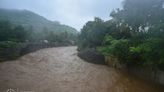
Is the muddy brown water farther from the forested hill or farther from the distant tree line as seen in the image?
the forested hill

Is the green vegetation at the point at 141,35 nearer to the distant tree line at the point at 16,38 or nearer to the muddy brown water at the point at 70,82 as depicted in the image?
the muddy brown water at the point at 70,82

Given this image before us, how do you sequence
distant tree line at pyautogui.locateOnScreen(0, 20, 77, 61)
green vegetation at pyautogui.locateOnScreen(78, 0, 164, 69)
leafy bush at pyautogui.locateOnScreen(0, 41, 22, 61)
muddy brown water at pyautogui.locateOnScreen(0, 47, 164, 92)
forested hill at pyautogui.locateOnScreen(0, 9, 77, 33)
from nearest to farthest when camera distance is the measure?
muddy brown water at pyautogui.locateOnScreen(0, 47, 164, 92) → green vegetation at pyautogui.locateOnScreen(78, 0, 164, 69) → leafy bush at pyautogui.locateOnScreen(0, 41, 22, 61) → distant tree line at pyautogui.locateOnScreen(0, 20, 77, 61) → forested hill at pyautogui.locateOnScreen(0, 9, 77, 33)

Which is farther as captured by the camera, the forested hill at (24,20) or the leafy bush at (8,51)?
the forested hill at (24,20)

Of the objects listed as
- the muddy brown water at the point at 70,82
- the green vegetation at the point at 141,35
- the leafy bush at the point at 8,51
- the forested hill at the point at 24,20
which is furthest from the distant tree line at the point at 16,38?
the green vegetation at the point at 141,35

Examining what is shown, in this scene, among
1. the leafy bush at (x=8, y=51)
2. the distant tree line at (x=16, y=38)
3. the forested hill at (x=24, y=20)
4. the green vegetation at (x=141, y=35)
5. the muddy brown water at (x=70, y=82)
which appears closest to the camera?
the muddy brown water at (x=70, y=82)

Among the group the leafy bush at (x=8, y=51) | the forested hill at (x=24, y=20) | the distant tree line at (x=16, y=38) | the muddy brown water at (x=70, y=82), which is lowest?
the muddy brown water at (x=70, y=82)

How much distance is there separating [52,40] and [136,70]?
21.2 metres

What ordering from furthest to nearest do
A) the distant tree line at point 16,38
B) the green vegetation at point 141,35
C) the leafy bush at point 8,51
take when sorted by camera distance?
the distant tree line at point 16,38
the leafy bush at point 8,51
the green vegetation at point 141,35

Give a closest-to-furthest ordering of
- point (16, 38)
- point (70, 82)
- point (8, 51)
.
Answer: point (70, 82)
point (8, 51)
point (16, 38)

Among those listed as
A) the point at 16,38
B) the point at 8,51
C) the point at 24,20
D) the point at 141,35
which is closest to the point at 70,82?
the point at 141,35

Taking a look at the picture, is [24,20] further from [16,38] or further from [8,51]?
[8,51]

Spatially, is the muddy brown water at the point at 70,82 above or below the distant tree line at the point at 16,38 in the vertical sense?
below

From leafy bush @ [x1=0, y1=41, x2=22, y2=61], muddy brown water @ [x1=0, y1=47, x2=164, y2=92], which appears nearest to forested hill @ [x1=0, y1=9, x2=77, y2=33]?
leafy bush @ [x1=0, y1=41, x2=22, y2=61]

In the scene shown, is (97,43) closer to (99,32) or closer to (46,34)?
(99,32)
